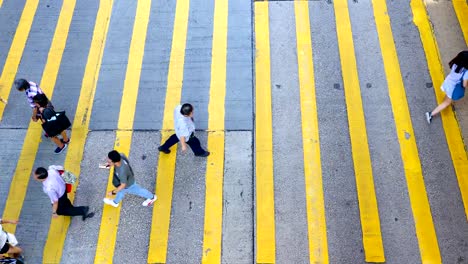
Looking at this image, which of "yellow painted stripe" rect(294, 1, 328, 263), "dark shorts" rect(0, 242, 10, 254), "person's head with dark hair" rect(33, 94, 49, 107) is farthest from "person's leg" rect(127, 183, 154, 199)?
"yellow painted stripe" rect(294, 1, 328, 263)

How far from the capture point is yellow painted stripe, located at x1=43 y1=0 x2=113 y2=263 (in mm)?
7334

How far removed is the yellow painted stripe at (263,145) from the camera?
7.27 m

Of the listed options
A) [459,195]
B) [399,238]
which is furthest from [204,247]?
[459,195]

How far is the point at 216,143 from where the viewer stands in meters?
8.28

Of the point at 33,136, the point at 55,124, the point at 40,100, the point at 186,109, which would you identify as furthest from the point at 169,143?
the point at 33,136

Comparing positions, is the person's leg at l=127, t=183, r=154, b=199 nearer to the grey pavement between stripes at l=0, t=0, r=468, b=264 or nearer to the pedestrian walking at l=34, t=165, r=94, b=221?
the grey pavement between stripes at l=0, t=0, r=468, b=264

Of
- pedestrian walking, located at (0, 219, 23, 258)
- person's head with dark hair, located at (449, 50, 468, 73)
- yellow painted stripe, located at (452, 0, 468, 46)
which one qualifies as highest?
yellow painted stripe, located at (452, 0, 468, 46)

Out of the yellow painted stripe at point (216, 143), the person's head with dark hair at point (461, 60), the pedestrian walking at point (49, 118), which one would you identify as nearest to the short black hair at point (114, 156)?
the pedestrian walking at point (49, 118)

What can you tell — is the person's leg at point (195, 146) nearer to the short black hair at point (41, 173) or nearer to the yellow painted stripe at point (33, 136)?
the short black hair at point (41, 173)

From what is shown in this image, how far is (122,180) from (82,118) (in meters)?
2.87

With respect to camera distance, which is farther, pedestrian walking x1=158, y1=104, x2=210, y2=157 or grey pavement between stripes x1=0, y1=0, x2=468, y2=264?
grey pavement between stripes x1=0, y1=0, x2=468, y2=264

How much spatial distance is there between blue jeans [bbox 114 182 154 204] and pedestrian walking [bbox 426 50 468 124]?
5654 mm

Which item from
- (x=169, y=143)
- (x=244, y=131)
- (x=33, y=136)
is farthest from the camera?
(x=33, y=136)

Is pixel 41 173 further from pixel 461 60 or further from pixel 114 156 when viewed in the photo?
pixel 461 60
